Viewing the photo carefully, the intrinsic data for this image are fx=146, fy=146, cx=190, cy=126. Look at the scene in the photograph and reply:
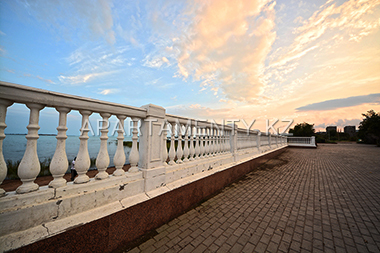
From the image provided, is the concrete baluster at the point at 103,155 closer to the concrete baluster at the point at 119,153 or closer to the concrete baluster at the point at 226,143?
the concrete baluster at the point at 119,153

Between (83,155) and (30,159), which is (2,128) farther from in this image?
(83,155)

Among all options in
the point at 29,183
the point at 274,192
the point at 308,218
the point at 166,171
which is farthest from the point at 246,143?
the point at 29,183

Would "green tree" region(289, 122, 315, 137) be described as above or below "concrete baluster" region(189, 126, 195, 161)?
above

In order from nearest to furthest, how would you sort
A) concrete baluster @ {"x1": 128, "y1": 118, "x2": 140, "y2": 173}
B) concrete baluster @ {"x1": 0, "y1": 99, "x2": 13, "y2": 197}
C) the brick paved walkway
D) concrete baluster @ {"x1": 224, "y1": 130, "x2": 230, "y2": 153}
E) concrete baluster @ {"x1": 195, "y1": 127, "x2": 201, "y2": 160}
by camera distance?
concrete baluster @ {"x1": 0, "y1": 99, "x2": 13, "y2": 197}
the brick paved walkway
concrete baluster @ {"x1": 128, "y1": 118, "x2": 140, "y2": 173}
concrete baluster @ {"x1": 195, "y1": 127, "x2": 201, "y2": 160}
concrete baluster @ {"x1": 224, "y1": 130, "x2": 230, "y2": 153}

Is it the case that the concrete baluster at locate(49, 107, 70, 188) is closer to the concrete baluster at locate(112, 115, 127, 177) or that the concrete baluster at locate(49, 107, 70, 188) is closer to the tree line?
the concrete baluster at locate(112, 115, 127, 177)

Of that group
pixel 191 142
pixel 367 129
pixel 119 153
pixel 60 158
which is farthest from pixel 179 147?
pixel 367 129

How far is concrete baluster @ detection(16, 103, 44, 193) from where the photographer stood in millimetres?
1456

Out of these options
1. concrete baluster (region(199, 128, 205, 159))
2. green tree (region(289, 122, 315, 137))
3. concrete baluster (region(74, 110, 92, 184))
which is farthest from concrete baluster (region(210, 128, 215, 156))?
green tree (region(289, 122, 315, 137))

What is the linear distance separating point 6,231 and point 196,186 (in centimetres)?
274

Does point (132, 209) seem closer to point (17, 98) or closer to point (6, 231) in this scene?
→ point (6, 231)

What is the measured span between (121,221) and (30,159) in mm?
1281

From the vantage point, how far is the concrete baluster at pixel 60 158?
163 centimetres

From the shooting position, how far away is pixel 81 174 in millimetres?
1830

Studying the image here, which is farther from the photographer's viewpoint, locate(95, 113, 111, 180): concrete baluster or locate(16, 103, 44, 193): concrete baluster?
locate(95, 113, 111, 180): concrete baluster
